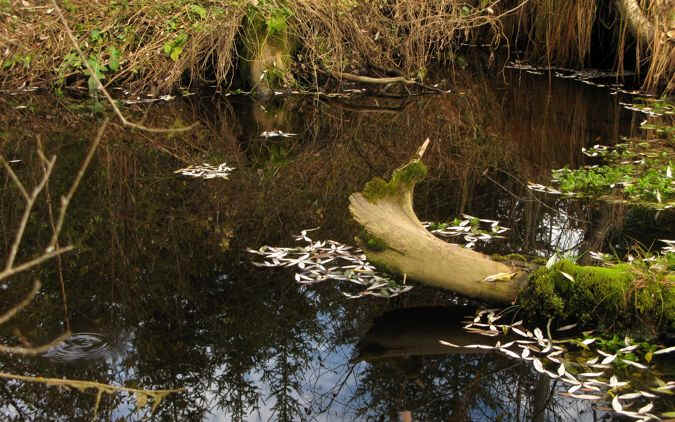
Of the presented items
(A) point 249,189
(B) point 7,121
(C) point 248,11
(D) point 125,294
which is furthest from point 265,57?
(D) point 125,294

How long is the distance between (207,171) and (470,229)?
2.43 m

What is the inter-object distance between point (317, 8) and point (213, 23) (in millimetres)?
1235

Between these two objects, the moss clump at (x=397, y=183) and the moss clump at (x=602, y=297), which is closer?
the moss clump at (x=602, y=297)

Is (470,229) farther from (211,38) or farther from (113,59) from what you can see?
(113,59)

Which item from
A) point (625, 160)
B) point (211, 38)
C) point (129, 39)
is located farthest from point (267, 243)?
point (129, 39)

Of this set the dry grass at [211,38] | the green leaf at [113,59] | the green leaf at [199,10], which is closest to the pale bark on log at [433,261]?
the dry grass at [211,38]

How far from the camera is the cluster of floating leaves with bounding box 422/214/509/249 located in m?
5.55

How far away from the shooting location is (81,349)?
4.04m

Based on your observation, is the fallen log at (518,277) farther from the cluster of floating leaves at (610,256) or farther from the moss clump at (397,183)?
the cluster of floating leaves at (610,256)

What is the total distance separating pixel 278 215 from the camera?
5.95 metres

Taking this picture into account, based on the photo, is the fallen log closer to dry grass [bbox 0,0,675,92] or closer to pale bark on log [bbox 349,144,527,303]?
pale bark on log [bbox 349,144,527,303]

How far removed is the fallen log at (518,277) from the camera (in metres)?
3.99

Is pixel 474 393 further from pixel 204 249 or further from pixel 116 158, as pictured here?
pixel 116 158

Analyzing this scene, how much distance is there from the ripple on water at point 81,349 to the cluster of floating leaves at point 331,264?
1.22 meters
